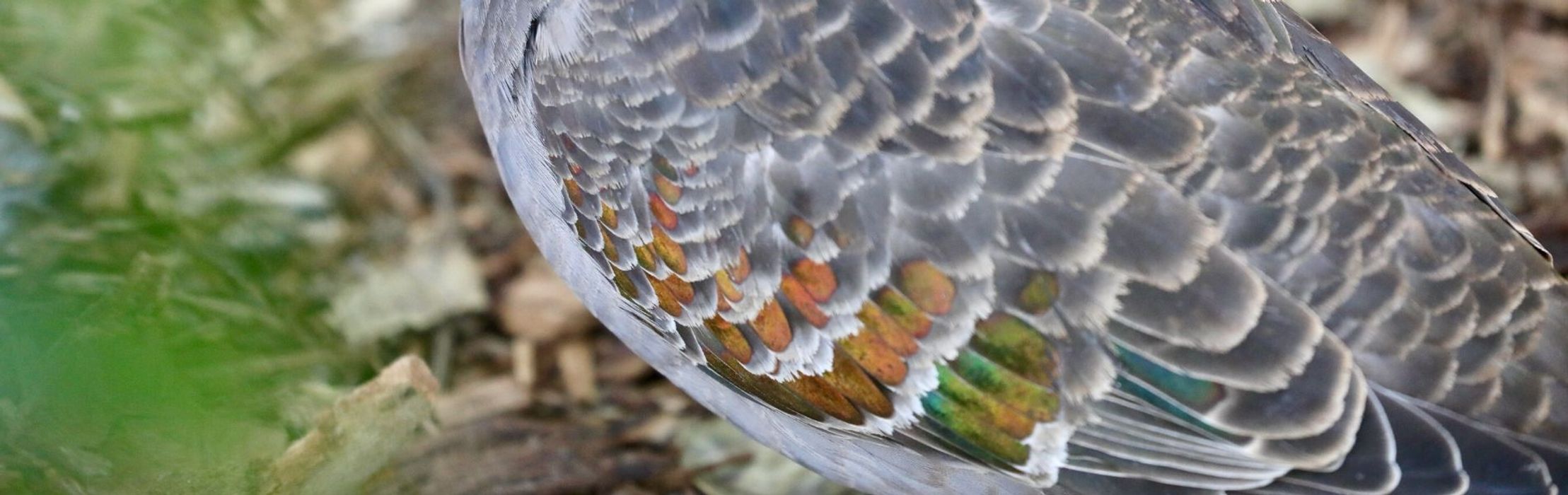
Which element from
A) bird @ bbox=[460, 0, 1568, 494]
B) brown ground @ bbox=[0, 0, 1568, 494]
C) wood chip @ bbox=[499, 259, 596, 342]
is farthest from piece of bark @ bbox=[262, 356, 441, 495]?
wood chip @ bbox=[499, 259, 596, 342]

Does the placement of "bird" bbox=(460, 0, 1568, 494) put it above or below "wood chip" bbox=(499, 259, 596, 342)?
below

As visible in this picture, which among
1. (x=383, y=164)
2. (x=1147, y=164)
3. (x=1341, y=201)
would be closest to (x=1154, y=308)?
(x=1147, y=164)

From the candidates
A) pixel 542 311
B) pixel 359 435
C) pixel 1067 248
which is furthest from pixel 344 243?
pixel 1067 248

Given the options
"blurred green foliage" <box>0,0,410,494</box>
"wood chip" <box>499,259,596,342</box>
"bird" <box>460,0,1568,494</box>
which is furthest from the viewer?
"wood chip" <box>499,259,596,342</box>

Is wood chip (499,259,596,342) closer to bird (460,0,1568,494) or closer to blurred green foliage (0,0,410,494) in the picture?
blurred green foliage (0,0,410,494)

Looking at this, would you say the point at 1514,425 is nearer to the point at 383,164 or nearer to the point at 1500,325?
the point at 1500,325

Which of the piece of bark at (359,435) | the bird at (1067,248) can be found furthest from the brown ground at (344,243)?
the bird at (1067,248)

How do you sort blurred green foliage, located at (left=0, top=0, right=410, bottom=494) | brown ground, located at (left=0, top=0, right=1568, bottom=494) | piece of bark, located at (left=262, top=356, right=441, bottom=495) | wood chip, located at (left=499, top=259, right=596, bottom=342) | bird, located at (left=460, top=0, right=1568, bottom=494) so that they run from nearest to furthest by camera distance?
blurred green foliage, located at (left=0, top=0, right=410, bottom=494) < brown ground, located at (left=0, top=0, right=1568, bottom=494) < bird, located at (left=460, top=0, right=1568, bottom=494) < piece of bark, located at (left=262, top=356, right=441, bottom=495) < wood chip, located at (left=499, top=259, right=596, bottom=342)
